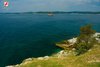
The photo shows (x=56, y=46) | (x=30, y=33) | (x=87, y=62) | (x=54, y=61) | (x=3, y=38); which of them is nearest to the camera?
(x=87, y=62)

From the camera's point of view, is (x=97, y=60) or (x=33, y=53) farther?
(x=33, y=53)

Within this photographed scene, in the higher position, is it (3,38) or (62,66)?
(62,66)

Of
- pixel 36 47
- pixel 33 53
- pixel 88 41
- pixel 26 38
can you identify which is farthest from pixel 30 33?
pixel 88 41

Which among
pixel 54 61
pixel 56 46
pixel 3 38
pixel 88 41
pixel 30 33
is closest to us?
pixel 54 61

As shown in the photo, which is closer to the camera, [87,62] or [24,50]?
[87,62]

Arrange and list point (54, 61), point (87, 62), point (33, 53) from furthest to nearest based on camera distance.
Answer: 1. point (33, 53)
2. point (54, 61)
3. point (87, 62)

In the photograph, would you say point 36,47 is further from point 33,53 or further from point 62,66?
point 62,66

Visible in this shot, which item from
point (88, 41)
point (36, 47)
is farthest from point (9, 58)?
point (88, 41)

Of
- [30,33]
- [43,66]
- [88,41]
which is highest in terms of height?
[43,66]

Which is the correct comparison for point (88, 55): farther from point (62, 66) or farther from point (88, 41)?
point (88, 41)
